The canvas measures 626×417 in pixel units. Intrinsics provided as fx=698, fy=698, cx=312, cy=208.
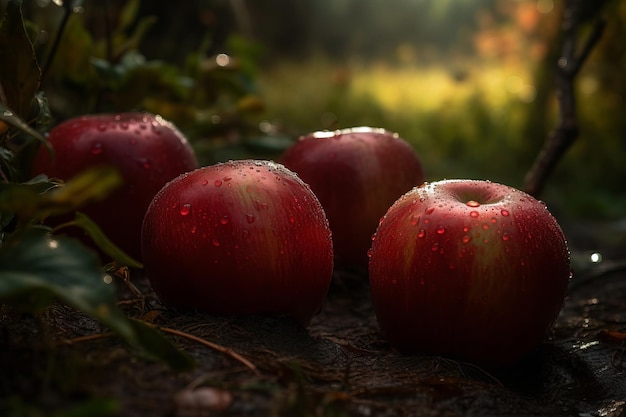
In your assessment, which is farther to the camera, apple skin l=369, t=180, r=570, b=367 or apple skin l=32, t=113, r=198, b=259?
apple skin l=32, t=113, r=198, b=259

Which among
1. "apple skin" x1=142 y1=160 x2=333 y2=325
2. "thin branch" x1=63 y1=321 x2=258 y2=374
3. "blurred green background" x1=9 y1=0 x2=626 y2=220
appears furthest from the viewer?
"blurred green background" x1=9 y1=0 x2=626 y2=220

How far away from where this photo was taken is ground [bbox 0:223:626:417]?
1.12 m

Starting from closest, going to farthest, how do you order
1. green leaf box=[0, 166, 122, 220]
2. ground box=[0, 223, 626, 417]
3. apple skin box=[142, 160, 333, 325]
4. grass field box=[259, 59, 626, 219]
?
green leaf box=[0, 166, 122, 220] → ground box=[0, 223, 626, 417] → apple skin box=[142, 160, 333, 325] → grass field box=[259, 59, 626, 219]

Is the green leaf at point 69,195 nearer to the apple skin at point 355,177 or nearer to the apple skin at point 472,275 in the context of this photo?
the apple skin at point 472,275

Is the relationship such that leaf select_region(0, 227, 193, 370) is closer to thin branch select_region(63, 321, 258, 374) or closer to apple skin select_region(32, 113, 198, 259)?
thin branch select_region(63, 321, 258, 374)

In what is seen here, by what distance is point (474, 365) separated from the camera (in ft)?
5.68

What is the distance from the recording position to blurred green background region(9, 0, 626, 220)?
9.78 ft

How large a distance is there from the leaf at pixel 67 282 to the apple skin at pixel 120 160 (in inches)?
37.6

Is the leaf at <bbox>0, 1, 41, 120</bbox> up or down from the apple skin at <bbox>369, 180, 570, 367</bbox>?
up

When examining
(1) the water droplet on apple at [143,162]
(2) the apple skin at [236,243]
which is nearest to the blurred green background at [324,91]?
(1) the water droplet on apple at [143,162]

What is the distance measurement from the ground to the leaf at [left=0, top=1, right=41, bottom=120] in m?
0.57

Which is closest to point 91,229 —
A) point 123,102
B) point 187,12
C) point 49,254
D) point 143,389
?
point 49,254

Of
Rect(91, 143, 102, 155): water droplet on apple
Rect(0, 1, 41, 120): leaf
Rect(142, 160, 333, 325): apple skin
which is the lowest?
Rect(142, 160, 333, 325): apple skin

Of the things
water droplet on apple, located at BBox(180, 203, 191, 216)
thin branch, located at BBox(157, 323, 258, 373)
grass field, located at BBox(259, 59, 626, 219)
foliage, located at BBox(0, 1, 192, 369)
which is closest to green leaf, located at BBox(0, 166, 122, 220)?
foliage, located at BBox(0, 1, 192, 369)
